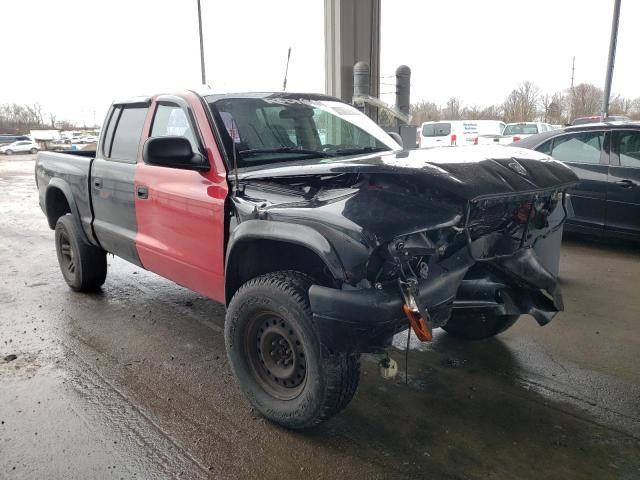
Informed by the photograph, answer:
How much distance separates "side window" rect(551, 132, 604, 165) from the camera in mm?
6398

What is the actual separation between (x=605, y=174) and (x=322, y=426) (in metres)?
5.29

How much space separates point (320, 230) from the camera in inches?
92.8

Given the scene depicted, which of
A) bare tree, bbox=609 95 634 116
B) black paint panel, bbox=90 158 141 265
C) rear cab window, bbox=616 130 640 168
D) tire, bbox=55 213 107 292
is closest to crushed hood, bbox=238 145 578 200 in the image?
black paint panel, bbox=90 158 141 265

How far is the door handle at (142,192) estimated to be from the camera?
373cm

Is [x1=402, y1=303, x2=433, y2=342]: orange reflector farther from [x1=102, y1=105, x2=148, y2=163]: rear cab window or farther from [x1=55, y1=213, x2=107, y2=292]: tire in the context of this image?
[x1=55, y1=213, x2=107, y2=292]: tire

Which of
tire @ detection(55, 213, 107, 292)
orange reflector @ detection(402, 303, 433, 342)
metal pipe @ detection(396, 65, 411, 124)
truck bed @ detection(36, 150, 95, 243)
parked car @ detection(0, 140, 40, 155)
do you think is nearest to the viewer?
orange reflector @ detection(402, 303, 433, 342)

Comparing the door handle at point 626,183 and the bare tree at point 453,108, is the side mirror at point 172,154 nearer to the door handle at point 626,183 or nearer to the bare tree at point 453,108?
the door handle at point 626,183

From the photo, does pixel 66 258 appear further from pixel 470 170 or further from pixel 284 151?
pixel 470 170

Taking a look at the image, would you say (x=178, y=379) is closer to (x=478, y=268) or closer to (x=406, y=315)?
(x=406, y=315)

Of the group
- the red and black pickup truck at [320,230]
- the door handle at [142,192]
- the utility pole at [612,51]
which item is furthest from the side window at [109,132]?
the utility pole at [612,51]

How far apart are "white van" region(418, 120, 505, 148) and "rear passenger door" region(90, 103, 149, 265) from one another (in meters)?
18.7

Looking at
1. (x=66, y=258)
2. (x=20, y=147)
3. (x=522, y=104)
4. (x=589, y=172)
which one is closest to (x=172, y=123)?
(x=66, y=258)

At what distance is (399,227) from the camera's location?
89.1 inches

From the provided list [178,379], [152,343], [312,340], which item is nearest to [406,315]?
[312,340]
